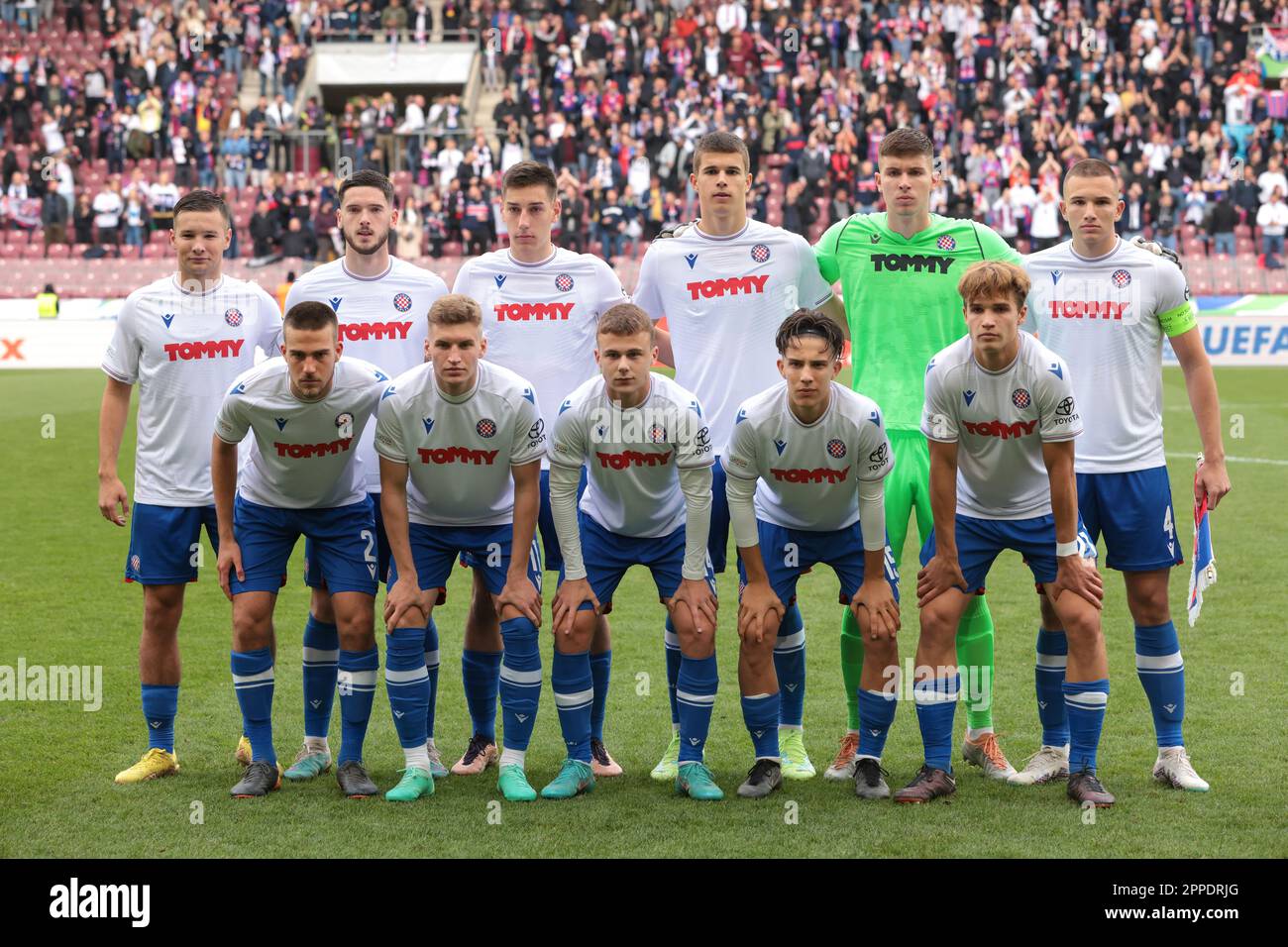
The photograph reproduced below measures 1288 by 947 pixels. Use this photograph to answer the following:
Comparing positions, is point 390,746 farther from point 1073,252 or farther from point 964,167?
point 964,167

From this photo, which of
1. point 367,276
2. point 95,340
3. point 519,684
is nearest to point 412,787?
point 519,684

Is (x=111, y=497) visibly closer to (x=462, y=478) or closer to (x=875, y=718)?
(x=462, y=478)

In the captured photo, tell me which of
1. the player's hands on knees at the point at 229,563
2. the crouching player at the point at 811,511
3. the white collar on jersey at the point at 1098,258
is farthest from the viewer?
the white collar on jersey at the point at 1098,258

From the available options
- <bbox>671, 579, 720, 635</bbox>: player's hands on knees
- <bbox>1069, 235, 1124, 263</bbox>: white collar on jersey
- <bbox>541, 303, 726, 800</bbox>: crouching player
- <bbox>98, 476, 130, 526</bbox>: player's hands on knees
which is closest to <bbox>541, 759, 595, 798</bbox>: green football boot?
<bbox>541, 303, 726, 800</bbox>: crouching player

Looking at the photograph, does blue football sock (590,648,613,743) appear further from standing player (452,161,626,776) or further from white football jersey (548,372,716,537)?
white football jersey (548,372,716,537)

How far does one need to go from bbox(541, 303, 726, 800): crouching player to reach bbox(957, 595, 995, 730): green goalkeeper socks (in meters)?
1.04

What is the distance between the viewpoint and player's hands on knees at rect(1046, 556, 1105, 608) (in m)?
5.37

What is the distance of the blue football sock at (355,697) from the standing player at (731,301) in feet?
3.84

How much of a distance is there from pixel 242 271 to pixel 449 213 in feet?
12.5

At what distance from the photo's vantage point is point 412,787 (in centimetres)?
547

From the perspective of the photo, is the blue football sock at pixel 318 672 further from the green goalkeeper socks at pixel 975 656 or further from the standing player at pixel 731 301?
the green goalkeeper socks at pixel 975 656

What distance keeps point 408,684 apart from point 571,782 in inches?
27.4

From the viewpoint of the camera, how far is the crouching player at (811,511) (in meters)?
5.39

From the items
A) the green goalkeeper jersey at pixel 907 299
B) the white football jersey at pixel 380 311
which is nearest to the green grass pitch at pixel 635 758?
the green goalkeeper jersey at pixel 907 299
